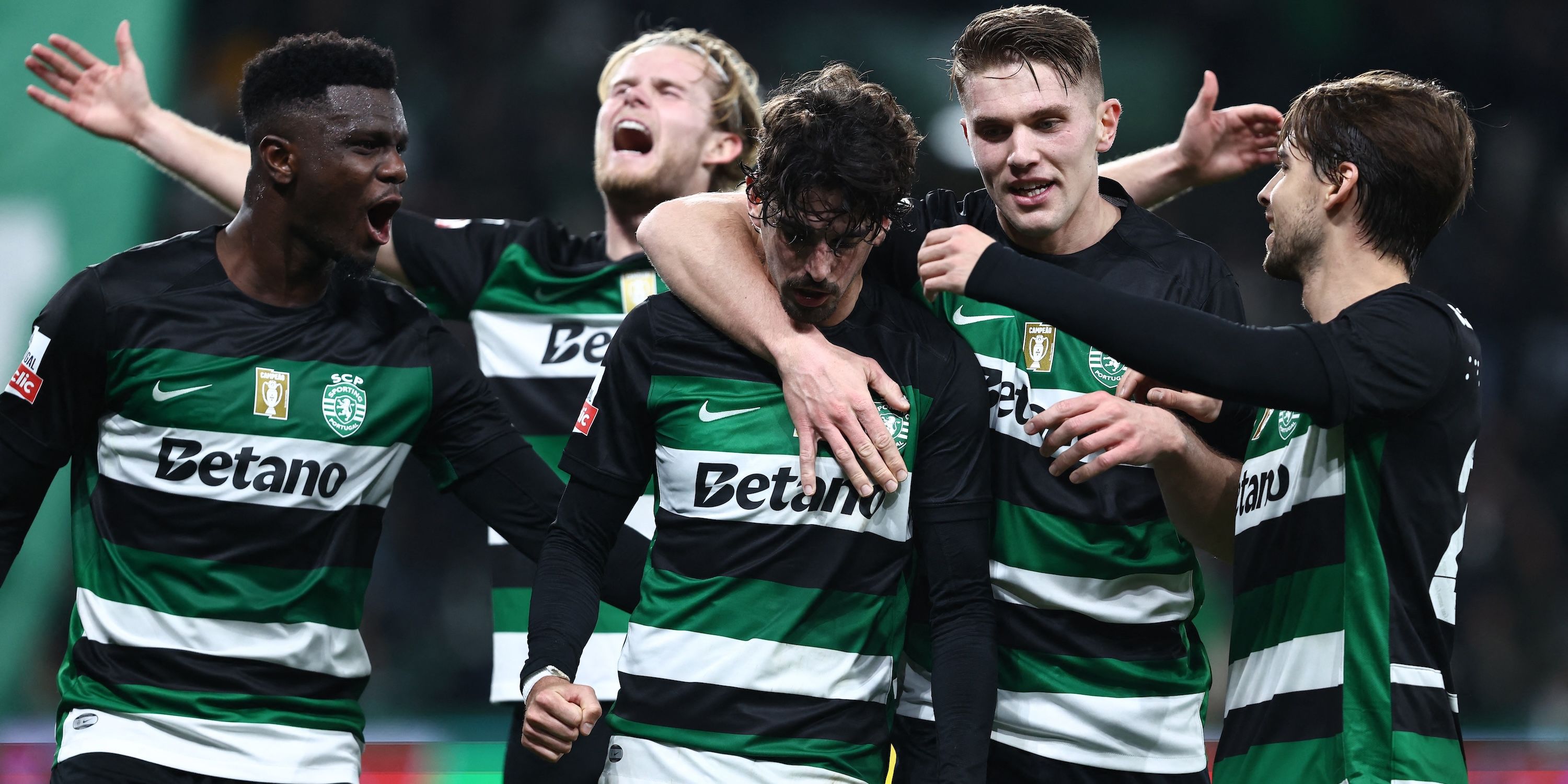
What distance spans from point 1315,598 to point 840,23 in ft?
25.0

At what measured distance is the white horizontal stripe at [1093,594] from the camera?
2525 mm

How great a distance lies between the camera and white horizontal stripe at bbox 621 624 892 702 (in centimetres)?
225

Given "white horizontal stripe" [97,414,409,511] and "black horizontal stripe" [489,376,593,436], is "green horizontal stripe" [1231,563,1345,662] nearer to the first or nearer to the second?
"white horizontal stripe" [97,414,409,511]

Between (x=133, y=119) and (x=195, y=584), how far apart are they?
1.48 metres

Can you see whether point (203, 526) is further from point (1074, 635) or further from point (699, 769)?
point (1074, 635)

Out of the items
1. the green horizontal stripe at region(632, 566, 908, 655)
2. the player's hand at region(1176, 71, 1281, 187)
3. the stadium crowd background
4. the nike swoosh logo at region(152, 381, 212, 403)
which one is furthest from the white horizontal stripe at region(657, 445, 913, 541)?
the stadium crowd background

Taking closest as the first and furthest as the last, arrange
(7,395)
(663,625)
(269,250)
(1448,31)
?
1. (663,625)
2. (7,395)
3. (269,250)
4. (1448,31)

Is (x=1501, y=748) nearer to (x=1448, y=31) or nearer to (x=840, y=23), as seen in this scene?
(x=1448, y=31)

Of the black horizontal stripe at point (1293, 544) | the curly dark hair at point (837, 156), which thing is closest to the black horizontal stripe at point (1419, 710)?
the black horizontal stripe at point (1293, 544)

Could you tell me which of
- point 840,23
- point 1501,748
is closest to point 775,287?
point 1501,748

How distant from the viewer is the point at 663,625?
2311 millimetres

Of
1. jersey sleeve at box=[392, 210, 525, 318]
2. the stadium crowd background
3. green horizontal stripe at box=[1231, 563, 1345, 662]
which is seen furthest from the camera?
the stadium crowd background

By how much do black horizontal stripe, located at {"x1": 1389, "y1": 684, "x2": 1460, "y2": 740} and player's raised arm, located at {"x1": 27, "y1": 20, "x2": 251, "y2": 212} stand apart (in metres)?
2.80

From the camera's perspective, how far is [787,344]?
2.37 meters
